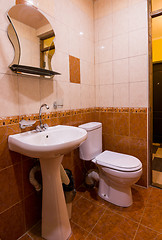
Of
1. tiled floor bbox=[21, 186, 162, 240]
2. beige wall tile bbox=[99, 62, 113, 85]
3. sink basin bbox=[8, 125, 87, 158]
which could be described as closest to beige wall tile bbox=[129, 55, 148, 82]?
beige wall tile bbox=[99, 62, 113, 85]

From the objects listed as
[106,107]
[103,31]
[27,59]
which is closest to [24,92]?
[27,59]

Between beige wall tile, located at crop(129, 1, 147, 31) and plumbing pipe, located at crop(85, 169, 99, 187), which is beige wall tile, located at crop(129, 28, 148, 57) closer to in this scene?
beige wall tile, located at crop(129, 1, 147, 31)

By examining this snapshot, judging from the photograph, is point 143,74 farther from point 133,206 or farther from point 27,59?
point 133,206

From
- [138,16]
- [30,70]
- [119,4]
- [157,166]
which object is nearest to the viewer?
[30,70]

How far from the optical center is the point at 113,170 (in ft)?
4.65

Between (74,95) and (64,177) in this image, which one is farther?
(74,95)

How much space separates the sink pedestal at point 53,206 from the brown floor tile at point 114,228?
294mm

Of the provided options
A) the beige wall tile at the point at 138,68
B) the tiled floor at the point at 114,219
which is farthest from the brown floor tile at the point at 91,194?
the beige wall tile at the point at 138,68

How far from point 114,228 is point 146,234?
0.26 meters

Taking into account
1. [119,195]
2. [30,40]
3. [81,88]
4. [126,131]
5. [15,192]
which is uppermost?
[30,40]

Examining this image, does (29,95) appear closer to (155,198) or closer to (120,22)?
(120,22)

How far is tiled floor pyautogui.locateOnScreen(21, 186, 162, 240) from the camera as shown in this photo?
3.90 ft

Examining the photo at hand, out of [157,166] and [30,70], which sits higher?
[30,70]

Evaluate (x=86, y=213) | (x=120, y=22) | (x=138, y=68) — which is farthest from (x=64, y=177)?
(x=120, y=22)
